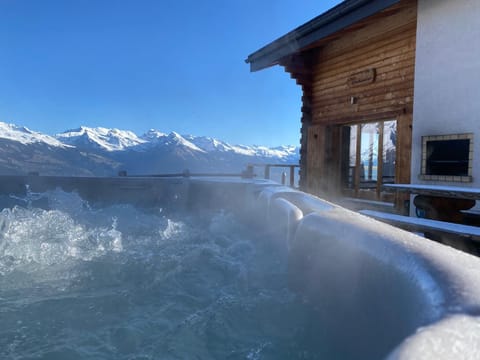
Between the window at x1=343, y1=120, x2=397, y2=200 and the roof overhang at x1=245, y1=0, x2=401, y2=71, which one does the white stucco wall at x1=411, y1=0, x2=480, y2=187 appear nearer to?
the roof overhang at x1=245, y1=0, x2=401, y2=71

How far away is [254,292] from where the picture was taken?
2410 millimetres

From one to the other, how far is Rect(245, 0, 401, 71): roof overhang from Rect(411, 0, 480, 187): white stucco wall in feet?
2.56

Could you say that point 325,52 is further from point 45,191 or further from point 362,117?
Result: point 45,191

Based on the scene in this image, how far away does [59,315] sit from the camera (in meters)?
2.01

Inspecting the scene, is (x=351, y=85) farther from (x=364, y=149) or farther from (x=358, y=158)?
(x=364, y=149)

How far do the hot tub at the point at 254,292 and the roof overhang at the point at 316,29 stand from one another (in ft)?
10.3

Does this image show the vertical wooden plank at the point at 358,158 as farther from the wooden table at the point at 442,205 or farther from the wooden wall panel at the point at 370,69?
the wooden table at the point at 442,205

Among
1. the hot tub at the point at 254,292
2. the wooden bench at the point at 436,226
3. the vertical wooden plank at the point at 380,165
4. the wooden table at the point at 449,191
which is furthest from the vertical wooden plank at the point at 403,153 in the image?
the hot tub at the point at 254,292

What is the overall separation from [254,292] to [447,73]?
421cm

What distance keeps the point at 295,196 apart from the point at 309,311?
160 centimetres

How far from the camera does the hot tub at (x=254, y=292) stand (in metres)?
1.10

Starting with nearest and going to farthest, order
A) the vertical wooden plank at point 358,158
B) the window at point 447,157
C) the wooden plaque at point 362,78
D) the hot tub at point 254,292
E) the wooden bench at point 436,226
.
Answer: the hot tub at point 254,292 < the wooden bench at point 436,226 < the window at point 447,157 < the wooden plaque at point 362,78 < the vertical wooden plank at point 358,158

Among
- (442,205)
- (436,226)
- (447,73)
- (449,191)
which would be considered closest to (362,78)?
(447,73)

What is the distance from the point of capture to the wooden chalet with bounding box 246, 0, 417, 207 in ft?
17.1
